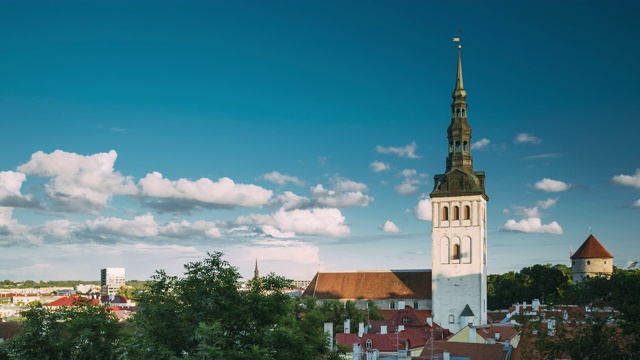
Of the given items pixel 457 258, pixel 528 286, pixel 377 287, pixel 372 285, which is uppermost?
pixel 457 258

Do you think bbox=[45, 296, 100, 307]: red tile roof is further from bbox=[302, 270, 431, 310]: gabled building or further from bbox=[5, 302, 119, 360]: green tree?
bbox=[302, 270, 431, 310]: gabled building

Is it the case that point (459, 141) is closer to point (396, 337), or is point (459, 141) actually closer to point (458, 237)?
point (458, 237)

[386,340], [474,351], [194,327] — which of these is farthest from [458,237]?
[194,327]

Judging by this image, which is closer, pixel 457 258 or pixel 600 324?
pixel 600 324

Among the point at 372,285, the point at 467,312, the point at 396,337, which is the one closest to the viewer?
the point at 396,337

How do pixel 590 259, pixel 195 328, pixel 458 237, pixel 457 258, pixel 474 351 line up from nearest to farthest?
pixel 195 328
pixel 474 351
pixel 457 258
pixel 458 237
pixel 590 259

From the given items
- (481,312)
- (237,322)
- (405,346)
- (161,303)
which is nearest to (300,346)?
(237,322)

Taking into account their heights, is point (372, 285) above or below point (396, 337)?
above

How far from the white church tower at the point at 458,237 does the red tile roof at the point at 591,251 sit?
969 inches

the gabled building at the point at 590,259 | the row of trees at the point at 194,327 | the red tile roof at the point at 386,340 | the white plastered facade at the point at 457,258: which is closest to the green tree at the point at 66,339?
the row of trees at the point at 194,327

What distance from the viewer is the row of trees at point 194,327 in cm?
2520

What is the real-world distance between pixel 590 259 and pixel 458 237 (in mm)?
29112

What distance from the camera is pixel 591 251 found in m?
98.8

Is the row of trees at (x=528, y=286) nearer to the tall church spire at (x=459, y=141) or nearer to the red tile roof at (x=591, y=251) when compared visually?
the red tile roof at (x=591, y=251)
